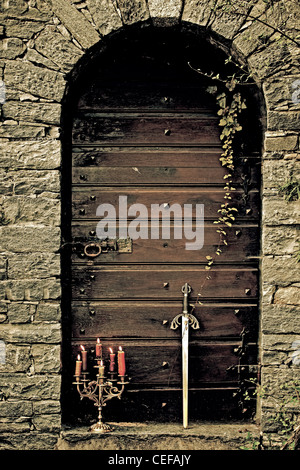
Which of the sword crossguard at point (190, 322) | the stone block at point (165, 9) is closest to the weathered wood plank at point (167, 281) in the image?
the sword crossguard at point (190, 322)

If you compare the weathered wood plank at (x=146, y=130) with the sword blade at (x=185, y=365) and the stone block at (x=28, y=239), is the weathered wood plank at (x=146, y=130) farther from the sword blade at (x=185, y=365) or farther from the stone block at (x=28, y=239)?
the sword blade at (x=185, y=365)

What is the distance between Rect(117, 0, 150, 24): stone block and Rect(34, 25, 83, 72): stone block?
1.33 ft

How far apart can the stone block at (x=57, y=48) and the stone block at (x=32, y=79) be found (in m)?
0.09

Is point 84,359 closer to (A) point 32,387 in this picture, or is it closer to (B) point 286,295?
(A) point 32,387

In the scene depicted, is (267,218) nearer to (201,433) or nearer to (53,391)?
(201,433)

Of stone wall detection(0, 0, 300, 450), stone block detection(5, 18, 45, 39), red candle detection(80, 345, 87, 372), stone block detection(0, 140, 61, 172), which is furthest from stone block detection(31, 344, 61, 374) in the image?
stone block detection(5, 18, 45, 39)

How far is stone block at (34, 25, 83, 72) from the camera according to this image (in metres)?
3.28

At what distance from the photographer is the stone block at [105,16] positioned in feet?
10.8

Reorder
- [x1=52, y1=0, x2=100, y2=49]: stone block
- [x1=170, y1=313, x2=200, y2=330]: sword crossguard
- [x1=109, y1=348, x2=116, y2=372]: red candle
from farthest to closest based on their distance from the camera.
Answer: [x1=170, y1=313, x2=200, y2=330]: sword crossguard
[x1=109, y1=348, x2=116, y2=372]: red candle
[x1=52, y1=0, x2=100, y2=49]: stone block

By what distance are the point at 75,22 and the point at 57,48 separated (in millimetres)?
221

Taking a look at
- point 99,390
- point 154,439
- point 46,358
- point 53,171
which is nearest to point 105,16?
point 53,171

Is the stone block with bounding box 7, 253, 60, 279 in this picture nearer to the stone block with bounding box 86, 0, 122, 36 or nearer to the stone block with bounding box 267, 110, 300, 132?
the stone block with bounding box 86, 0, 122, 36

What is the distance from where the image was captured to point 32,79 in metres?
3.29

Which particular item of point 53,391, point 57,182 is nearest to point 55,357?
point 53,391
